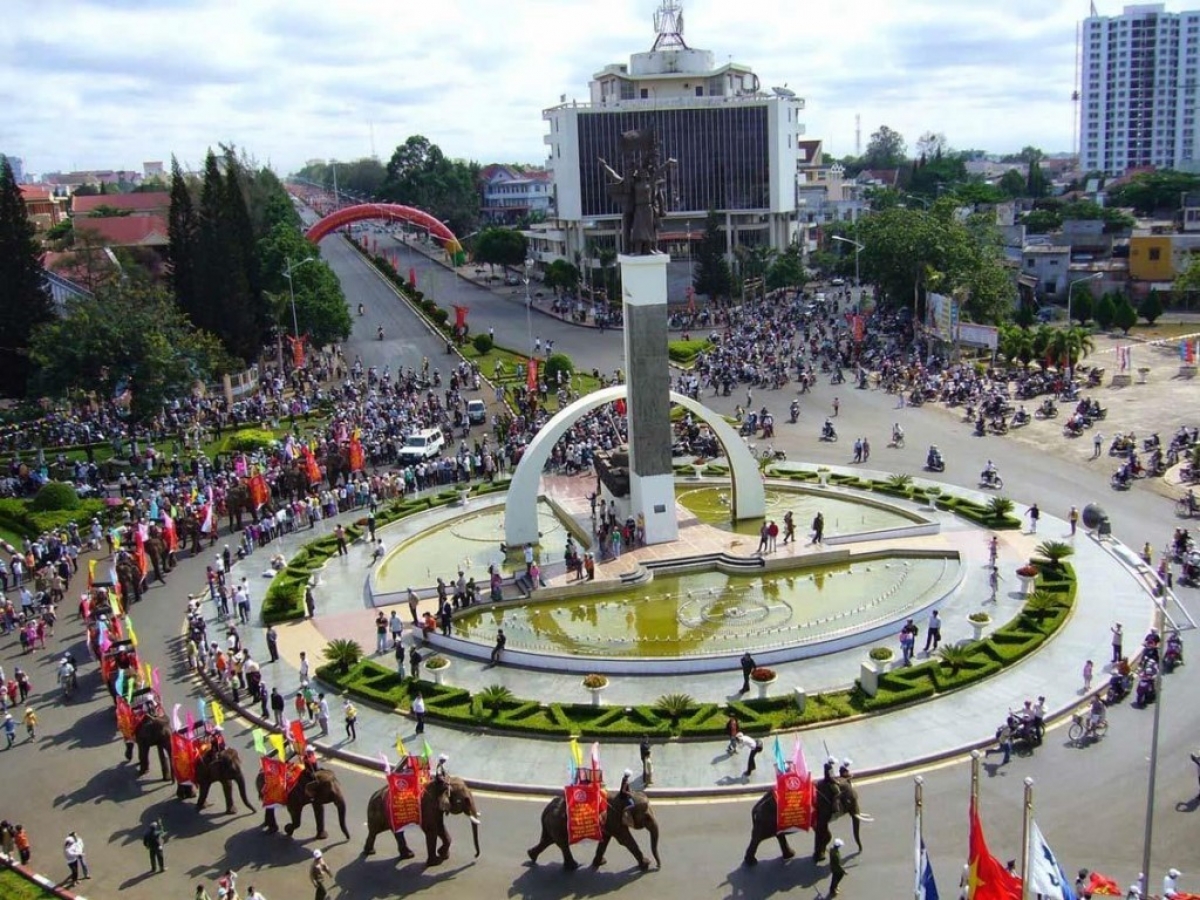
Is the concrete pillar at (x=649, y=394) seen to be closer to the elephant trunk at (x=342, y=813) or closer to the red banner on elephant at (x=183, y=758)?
the elephant trunk at (x=342, y=813)

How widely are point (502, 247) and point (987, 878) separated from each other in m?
99.6

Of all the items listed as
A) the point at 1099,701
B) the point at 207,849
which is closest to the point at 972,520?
the point at 1099,701

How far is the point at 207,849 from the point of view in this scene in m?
20.6

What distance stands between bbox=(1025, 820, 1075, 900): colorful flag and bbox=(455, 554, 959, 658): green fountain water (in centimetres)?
1317

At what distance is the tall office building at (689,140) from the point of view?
10019 cm

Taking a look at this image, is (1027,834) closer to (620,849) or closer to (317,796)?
(620,849)

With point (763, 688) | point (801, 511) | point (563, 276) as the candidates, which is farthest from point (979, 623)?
point (563, 276)

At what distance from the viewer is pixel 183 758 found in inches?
864

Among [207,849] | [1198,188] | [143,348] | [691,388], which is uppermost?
[1198,188]

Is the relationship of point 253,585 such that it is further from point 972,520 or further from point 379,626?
point 972,520

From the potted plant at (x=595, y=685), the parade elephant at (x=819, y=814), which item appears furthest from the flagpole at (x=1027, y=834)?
the potted plant at (x=595, y=685)

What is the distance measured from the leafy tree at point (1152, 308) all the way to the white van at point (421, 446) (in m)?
54.8

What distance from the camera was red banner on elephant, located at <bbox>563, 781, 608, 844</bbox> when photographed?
61.8ft

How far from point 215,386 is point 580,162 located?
161 feet
